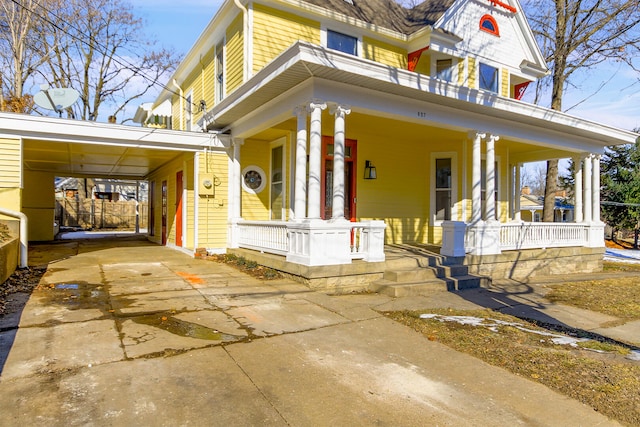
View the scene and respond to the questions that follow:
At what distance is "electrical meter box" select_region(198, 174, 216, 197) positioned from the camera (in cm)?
942

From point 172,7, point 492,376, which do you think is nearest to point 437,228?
point 492,376

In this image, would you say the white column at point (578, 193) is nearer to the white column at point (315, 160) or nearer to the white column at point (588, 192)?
the white column at point (588, 192)

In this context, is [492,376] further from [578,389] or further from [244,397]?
[244,397]

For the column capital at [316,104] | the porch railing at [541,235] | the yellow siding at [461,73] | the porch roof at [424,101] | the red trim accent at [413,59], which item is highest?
the red trim accent at [413,59]

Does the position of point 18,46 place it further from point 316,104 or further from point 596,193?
point 596,193

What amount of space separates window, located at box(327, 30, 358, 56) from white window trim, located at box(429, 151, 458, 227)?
3.57 meters

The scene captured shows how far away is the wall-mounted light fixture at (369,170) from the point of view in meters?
9.95

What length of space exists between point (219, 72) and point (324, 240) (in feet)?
21.3

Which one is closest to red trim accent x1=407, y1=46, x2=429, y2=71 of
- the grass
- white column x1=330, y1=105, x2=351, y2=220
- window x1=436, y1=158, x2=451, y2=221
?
window x1=436, y1=158, x2=451, y2=221

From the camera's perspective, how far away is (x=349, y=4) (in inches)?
410

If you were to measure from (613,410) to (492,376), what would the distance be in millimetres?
821

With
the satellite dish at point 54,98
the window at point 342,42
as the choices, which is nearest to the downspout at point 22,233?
the satellite dish at point 54,98

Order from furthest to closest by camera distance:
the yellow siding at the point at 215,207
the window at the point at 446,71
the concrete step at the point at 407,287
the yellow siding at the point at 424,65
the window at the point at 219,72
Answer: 1. the yellow siding at the point at 424,65
2. the window at the point at 446,71
3. the window at the point at 219,72
4. the yellow siding at the point at 215,207
5. the concrete step at the point at 407,287

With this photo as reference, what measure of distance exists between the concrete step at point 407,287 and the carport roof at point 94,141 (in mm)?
5342
